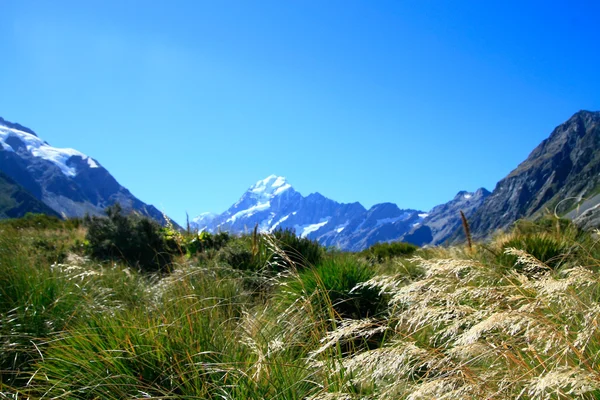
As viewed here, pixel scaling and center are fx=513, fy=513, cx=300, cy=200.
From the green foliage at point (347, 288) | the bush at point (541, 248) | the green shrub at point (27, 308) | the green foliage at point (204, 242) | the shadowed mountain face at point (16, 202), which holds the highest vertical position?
the shadowed mountain face at point (16, 202)

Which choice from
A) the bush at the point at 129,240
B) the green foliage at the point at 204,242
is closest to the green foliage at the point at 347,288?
the bush at the point at 129,240

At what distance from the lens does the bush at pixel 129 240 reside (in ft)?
39.1

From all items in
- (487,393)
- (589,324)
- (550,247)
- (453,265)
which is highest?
(550,247)

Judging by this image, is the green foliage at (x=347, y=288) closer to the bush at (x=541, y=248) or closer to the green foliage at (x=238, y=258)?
the bush at (x=541, y=248)

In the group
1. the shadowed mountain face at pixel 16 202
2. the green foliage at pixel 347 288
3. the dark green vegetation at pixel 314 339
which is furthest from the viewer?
the shadowed mountain face at pixel 16 202

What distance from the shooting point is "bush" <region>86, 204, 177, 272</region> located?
1191cm

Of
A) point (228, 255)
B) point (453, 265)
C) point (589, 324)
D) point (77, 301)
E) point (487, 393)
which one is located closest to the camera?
point (487, 393)

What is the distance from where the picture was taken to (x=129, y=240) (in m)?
12.3

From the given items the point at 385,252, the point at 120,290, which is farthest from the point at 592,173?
the point at 120,290

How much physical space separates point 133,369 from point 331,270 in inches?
144

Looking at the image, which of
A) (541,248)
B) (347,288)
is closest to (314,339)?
(347,288)

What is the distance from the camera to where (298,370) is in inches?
133

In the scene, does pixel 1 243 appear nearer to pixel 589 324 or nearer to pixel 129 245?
pixel 129 245

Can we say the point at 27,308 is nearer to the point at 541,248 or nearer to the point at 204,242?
the point at 541,248
